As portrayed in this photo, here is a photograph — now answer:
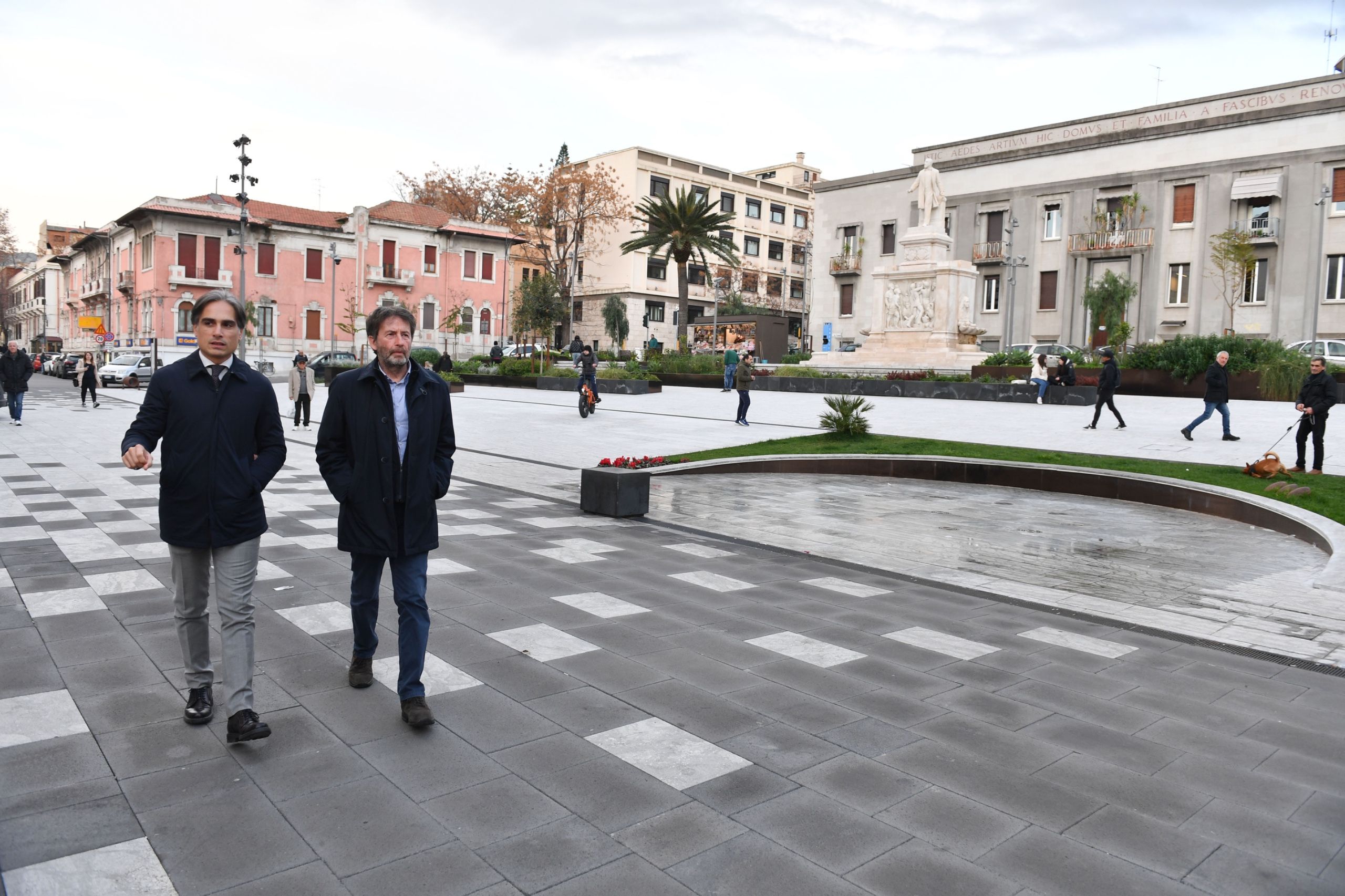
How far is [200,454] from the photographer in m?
3.91

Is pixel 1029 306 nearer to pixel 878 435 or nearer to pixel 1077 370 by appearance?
pixel 1077 370

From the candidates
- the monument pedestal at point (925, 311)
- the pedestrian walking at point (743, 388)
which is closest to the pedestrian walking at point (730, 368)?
the monument pedestal at point (925, 311)

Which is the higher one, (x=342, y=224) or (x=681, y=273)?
(x=342, y=224)

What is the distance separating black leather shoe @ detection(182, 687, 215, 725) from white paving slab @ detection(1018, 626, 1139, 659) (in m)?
4.62

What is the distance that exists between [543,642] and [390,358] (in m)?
2.04

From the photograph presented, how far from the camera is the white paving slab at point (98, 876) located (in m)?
2.82

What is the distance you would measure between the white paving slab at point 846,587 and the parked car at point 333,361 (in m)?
37.6

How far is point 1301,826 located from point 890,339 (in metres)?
31.1

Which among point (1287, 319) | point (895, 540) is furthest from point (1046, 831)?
point (1287, 319)

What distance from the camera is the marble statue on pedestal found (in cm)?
3300

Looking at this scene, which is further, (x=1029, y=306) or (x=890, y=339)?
(x=1029, y=306)

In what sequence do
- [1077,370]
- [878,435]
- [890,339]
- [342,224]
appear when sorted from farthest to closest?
1. [342,224]
2. [890,339]
3. [1077,370]
4. [878,435]

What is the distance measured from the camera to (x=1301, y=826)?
3.46 m

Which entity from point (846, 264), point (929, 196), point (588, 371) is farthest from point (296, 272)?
point (588, 371)
